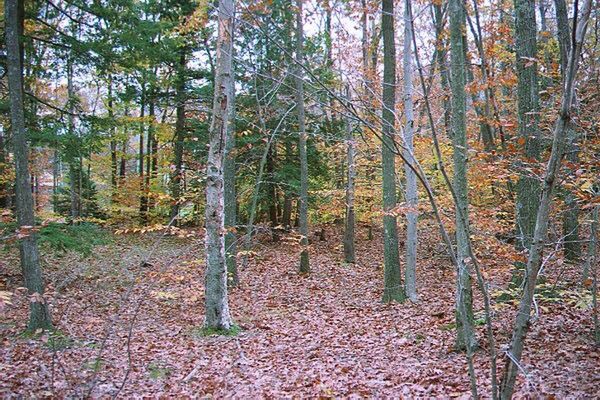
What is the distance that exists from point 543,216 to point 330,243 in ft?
53.0

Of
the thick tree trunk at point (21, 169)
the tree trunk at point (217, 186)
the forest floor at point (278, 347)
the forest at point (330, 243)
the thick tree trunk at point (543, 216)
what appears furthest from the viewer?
the tree trunk at point (217, 186)

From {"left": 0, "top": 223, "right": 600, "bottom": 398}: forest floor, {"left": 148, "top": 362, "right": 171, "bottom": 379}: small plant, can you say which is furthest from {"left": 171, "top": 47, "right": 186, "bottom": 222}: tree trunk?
{"left": 148, "top": 362, "right": 171, "bottom": 379}: small plant

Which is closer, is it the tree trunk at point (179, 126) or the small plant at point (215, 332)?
the small plant at point (215, 332)

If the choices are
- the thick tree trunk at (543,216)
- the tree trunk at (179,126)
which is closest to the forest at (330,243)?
the thick tree trunk at (543,216)

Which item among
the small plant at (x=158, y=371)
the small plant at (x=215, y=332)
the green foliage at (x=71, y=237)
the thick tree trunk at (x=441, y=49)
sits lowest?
the small plant at (x=215, y=332)

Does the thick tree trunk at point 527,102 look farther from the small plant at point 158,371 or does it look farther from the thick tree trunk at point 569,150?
the small plant at point 158,371

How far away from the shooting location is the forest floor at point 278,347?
4.65m

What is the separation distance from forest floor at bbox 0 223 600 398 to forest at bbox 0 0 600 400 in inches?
1.9

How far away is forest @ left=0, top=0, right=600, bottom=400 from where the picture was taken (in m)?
3.49

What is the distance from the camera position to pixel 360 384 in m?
5.02

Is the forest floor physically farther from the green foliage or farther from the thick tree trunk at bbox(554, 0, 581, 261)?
the green foliage

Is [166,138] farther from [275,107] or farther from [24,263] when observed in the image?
[24,263]

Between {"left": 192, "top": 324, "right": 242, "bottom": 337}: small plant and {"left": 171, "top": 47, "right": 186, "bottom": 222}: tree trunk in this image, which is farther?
{"left": 171, "top": 47, "right": 186, "bottom": 222}: tree trunk

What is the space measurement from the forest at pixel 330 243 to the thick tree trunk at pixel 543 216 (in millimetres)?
11
